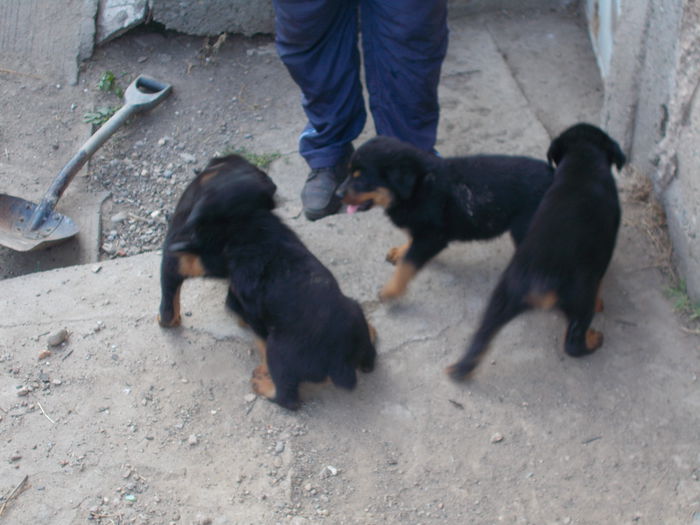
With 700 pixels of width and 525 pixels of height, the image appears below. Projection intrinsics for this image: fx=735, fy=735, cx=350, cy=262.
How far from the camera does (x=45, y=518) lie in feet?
8.91

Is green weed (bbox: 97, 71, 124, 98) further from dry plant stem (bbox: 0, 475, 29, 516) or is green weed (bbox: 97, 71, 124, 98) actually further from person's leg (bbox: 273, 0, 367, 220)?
dry plant stem (bbox: 0, 475, 29, 516)

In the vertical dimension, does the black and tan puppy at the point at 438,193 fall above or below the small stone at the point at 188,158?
above

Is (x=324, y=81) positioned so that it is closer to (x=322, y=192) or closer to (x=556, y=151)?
(x=322, y=192)

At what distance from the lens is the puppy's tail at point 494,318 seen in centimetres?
297

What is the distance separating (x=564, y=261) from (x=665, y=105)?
56.0 inches

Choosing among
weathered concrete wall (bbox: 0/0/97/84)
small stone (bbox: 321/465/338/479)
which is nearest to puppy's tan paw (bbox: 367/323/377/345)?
small stone (bbox: 321/465/338/479)

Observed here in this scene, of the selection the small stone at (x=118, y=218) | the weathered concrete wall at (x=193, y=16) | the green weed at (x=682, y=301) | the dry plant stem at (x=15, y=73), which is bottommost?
the small stone at (x=118, y=218)

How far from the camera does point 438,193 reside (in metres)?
3.58

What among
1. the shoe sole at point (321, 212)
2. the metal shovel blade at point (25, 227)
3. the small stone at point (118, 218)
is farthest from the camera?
the small stone at point (118, 218)

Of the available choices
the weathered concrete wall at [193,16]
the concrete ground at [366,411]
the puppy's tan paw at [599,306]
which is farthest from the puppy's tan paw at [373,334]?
the weathered concrete wall at [193,16]

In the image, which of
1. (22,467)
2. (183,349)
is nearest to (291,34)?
(183,349)

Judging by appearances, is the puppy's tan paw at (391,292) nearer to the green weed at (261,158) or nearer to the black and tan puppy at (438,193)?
the black and tan puppy at (438,193)

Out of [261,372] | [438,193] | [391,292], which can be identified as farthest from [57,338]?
[438,193]

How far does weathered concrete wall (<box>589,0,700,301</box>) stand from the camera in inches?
136
